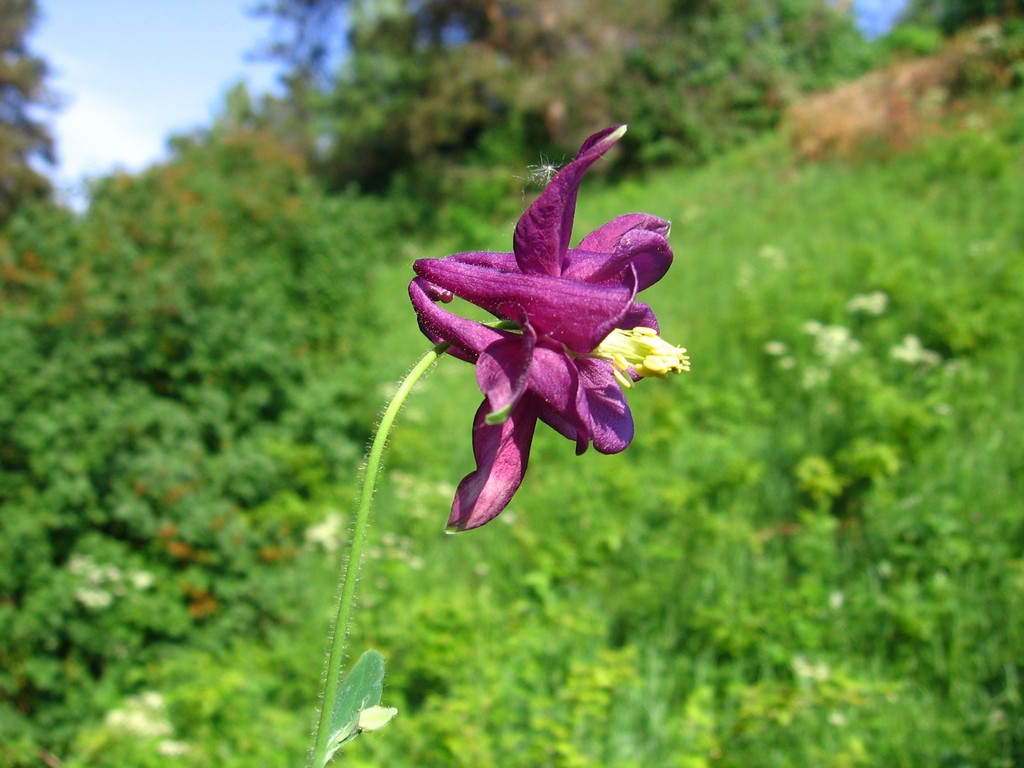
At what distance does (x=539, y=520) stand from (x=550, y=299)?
12.4 feet

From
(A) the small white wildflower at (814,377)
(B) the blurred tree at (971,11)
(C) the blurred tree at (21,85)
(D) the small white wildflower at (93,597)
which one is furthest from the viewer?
(C) the blurred tree at (21,85)

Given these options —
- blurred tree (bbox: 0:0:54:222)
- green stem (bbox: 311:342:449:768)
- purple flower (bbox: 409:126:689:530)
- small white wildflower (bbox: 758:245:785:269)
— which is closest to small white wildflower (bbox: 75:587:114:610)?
green stem (bbox: 311:342:449:768)

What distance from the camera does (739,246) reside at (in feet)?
29.6

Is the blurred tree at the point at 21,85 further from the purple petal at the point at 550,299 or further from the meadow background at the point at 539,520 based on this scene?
the purple petal at the point at 550,299

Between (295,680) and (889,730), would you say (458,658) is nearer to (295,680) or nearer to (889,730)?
(295,680)

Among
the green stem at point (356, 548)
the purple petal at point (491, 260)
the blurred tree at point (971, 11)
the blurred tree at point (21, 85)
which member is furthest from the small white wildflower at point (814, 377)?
the blurred tree at point (21, 85)

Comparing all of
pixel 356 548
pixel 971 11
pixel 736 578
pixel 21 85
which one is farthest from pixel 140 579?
pixel 21 85

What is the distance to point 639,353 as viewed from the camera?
1133 mm

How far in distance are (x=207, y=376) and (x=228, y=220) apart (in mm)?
4262

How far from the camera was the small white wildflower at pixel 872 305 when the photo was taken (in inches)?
216

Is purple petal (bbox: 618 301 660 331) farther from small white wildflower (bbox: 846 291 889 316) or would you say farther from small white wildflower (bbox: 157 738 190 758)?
small white wildflower (bbox: 846 291 889 316)

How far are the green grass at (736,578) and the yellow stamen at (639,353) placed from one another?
6.95ft

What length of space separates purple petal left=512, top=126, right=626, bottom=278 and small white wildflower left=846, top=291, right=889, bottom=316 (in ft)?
16.2

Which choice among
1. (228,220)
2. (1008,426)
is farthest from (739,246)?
(228,220)
